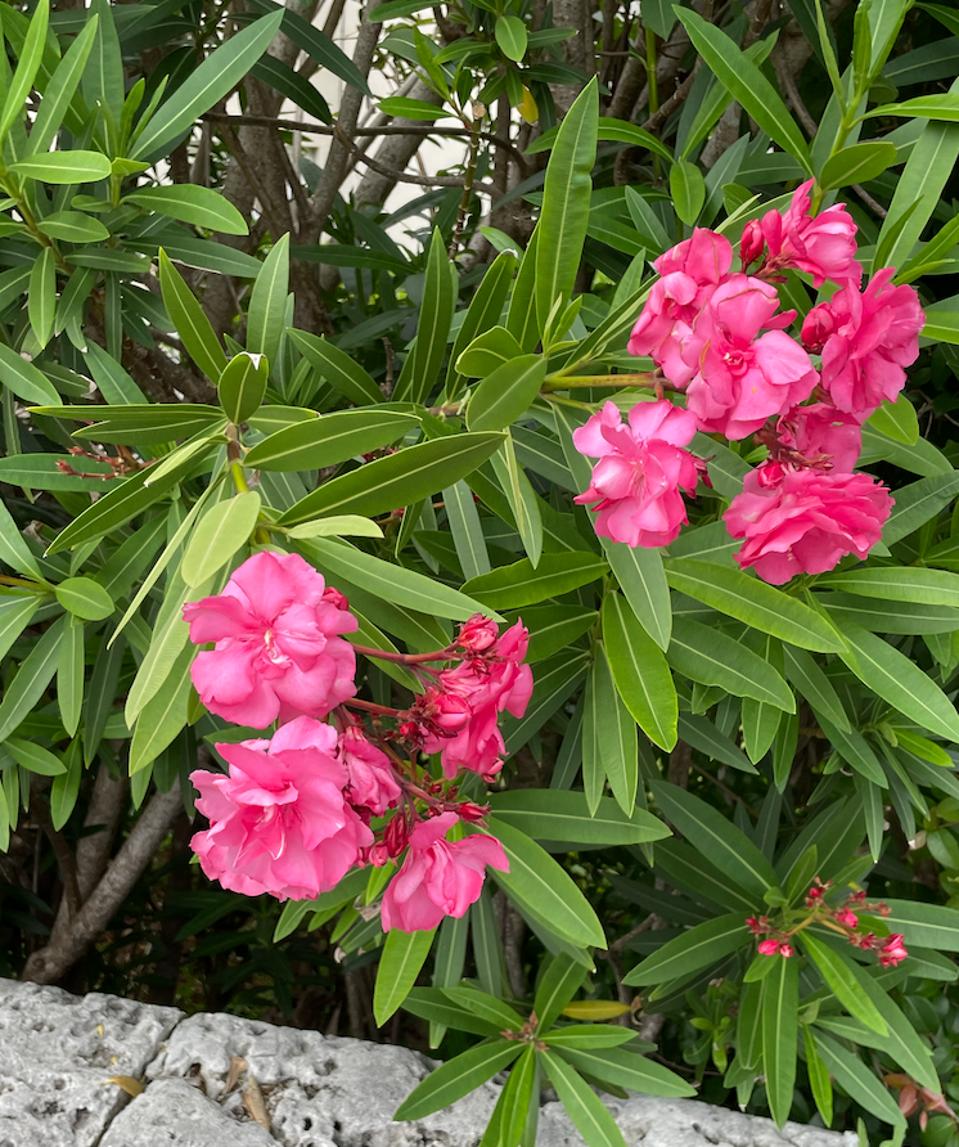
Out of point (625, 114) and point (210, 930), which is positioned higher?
point (625, 114)

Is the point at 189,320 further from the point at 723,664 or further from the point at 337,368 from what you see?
the point at 723,664

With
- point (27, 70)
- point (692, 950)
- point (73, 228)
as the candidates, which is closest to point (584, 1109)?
point (692, 950)

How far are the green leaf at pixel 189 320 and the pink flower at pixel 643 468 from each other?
31cm

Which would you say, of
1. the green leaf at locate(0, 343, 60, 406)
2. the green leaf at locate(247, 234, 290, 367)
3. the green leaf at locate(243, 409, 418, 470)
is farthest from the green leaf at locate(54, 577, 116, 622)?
the green leaf at locate(243, 409, 418, 470)

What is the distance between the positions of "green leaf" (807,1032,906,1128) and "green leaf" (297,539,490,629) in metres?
0.79

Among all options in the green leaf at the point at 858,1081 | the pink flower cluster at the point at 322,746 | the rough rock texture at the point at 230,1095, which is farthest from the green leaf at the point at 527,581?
the rough rock texture at the point at 230,1095

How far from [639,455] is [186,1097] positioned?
99 cm

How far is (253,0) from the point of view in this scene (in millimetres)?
1436

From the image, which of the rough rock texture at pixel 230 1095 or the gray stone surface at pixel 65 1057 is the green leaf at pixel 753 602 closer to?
the rough rock texture at pixel 230 1095

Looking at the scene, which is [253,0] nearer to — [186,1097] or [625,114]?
[625,114]

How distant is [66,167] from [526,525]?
518 mm

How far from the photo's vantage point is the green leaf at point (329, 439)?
0.76m

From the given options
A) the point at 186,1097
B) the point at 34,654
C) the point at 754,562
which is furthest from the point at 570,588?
the point at 186,1097

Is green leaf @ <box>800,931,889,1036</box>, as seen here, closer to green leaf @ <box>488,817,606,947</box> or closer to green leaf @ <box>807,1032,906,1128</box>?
green leaf @ <box>807,1032,906,1128</box>
